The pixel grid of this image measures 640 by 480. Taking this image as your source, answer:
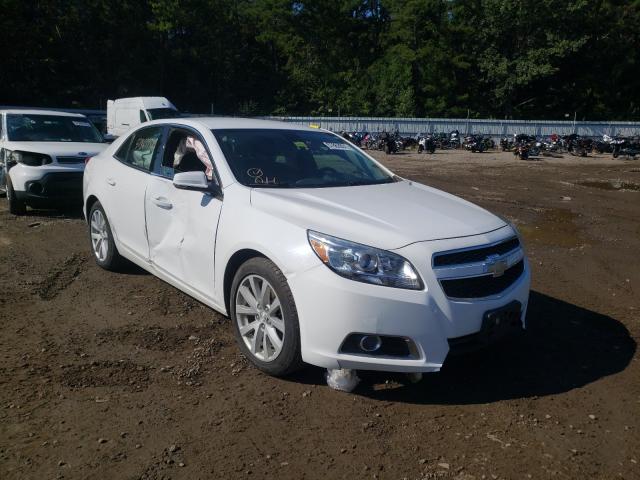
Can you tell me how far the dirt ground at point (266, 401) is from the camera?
2.77 metres

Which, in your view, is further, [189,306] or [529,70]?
[529,70]

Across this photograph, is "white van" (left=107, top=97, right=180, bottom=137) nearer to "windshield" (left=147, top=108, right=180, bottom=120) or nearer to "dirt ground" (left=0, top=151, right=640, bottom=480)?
"windshield" (left=147, top=108, right=180, bottom=120)

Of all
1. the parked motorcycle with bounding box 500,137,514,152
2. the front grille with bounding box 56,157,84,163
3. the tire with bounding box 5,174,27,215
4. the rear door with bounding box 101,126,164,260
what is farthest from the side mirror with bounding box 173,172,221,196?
the parked motorcycle with bounding box 500,137,514,152

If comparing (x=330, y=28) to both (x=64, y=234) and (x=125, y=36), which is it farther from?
(x=64, y=234)

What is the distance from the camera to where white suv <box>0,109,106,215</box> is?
8.23 meters

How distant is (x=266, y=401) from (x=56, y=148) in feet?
22.4

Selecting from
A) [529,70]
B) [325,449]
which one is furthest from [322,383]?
[529,70]

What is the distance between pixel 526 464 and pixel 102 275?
439 centimetres

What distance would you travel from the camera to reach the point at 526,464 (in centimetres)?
279

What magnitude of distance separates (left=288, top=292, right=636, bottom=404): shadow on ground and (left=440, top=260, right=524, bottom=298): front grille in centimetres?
62

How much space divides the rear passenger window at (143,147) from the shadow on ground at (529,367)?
2.47 meters

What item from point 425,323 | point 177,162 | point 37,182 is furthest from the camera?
point 37,182

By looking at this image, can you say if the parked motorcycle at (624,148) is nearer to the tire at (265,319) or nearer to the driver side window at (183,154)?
the driver side window at (183,154)

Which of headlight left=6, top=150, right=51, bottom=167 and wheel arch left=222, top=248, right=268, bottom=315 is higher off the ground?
headlight left=6, top=150, right=51, bottom=167
